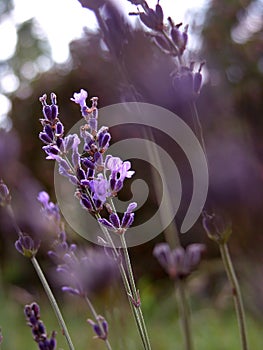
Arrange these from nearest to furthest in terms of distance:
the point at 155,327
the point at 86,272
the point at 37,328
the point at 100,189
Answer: the point at 100,189 → the point at 37,328 → the point at 86,272 → the point at 155,327

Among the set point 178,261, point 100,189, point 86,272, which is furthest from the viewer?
point 178,261

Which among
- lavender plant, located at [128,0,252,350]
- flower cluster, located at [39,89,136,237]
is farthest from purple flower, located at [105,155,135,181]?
lavender plant, located at [128,0,252,350]

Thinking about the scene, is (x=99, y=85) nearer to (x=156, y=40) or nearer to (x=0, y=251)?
(x=0, y=251)

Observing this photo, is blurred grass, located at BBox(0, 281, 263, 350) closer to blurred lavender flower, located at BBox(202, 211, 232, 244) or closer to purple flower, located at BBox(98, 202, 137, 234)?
blurred lavender flower, located at BBox(202, 211, 232, 244)

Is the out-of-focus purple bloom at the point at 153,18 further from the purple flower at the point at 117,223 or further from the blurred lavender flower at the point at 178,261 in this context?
the blurred lavender flower at the point at 178,261

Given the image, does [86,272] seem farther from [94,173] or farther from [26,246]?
[94,173]

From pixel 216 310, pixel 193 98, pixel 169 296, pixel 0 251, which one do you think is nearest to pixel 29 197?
pixel 193 98

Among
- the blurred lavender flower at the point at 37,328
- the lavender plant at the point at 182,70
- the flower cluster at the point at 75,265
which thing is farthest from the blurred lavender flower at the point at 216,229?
the blurred lavender flower at the point at 37,328

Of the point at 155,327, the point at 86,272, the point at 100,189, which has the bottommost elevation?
the point at 155,327

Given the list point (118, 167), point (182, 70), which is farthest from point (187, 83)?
point (118, 167)

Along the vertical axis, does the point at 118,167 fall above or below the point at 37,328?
above
